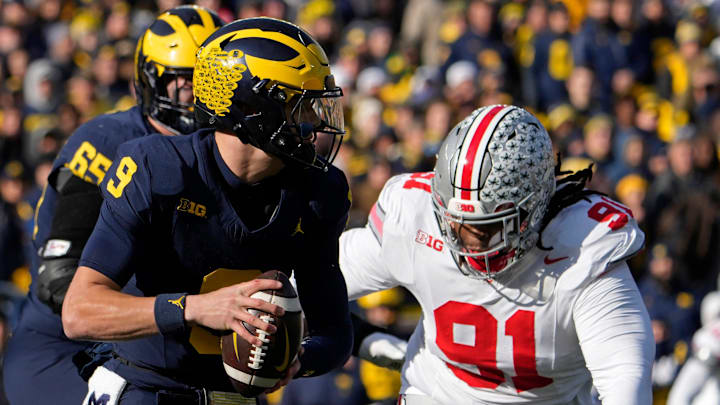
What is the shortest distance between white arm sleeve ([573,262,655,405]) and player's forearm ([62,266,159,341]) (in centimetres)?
136

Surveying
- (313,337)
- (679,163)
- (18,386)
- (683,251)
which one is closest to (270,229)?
(313,337)

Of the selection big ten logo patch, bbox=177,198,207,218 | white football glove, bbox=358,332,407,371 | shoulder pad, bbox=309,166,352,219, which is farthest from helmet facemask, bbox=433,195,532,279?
big ten logo patch, bbox=177,198,207,218

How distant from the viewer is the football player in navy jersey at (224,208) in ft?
10.3

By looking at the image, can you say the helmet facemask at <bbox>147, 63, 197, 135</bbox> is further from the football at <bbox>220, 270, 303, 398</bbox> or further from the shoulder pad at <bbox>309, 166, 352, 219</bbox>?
the football at <bbox>220, 270, 303, 398</bbox>

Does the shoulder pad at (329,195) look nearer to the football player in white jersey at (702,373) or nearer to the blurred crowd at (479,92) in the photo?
the blurred crowd at (479,92)

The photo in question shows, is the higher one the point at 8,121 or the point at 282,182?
the point at 282,182

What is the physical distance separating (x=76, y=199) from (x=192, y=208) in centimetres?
88

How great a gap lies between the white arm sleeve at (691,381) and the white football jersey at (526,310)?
12.4 ft

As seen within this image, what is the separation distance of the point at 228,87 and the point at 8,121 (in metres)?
8.27

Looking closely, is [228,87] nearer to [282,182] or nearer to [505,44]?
[282,182]

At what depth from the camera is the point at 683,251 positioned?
8.02 metres

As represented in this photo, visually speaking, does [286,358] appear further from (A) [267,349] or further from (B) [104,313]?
(B) [104,313]

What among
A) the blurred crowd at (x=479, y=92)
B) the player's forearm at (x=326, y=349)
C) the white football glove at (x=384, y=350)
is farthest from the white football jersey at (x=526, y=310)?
the blurred crowd at (x=479, y=92)

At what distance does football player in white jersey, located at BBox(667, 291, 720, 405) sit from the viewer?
283 inches
